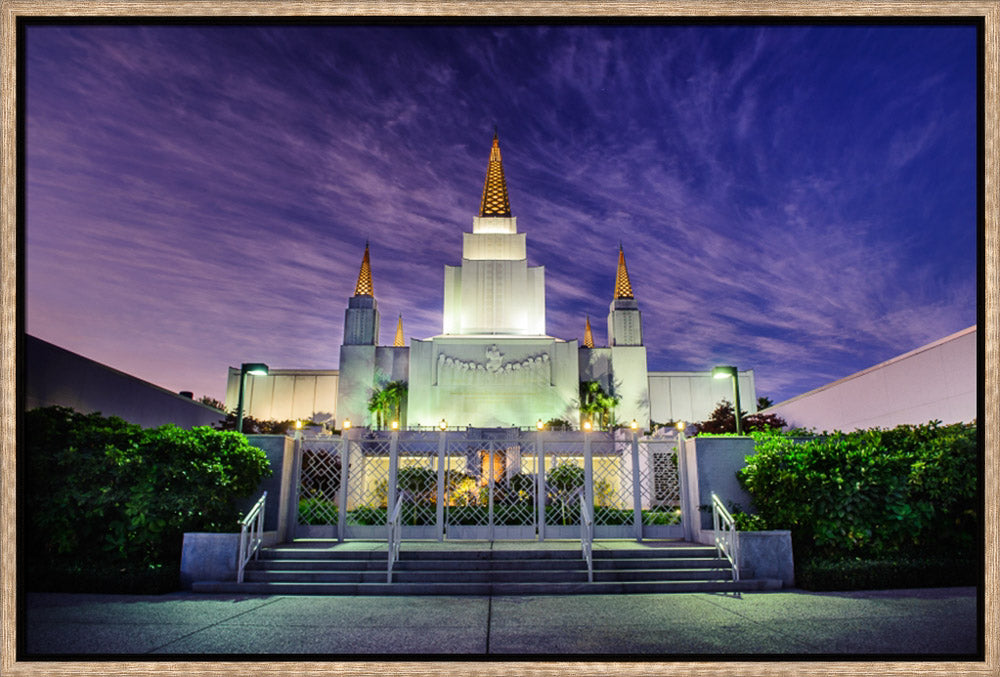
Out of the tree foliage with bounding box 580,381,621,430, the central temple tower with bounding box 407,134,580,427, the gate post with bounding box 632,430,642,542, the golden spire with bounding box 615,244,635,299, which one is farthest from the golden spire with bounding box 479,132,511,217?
the gate post with bounding box 632,430,642,542

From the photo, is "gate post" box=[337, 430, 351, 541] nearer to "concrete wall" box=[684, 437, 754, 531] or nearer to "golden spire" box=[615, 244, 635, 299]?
"concrete wall" box=[684, 437, 754, 531]

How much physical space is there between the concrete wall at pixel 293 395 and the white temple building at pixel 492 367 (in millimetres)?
84

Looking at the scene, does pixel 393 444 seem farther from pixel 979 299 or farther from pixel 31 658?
pixel 979 299

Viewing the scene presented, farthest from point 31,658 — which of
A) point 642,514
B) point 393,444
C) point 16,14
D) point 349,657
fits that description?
point 642,514

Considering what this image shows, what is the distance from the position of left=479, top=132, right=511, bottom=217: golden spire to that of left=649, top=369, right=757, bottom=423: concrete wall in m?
19.1

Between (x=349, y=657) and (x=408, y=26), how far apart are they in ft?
11.8

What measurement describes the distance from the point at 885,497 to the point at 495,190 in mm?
43913

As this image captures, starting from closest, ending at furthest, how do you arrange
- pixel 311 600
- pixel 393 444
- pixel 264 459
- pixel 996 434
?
1. pixel 996 434
2. pixel 311 600
3. pixel 264 459
4. pixel 393 444

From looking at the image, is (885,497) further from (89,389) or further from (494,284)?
(494,284)

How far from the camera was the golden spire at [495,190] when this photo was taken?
48.0 metres

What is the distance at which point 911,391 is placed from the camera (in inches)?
494

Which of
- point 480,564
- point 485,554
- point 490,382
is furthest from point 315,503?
point 490,382

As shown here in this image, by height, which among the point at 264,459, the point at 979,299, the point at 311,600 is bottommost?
the point at 311,600

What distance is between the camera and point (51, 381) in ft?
34.9
